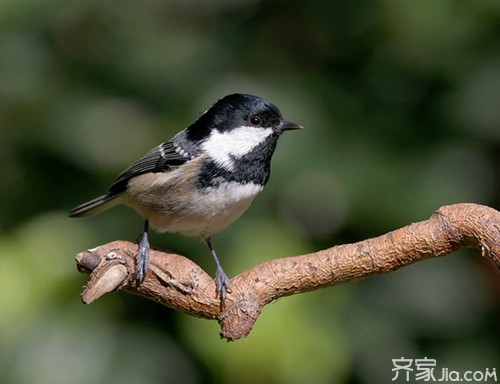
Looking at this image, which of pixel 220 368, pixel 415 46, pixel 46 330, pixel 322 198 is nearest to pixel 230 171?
pixel 322 198

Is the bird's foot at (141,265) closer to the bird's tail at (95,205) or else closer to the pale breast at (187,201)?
the pale breast at (187,201)

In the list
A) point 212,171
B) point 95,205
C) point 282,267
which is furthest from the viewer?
point 95,205

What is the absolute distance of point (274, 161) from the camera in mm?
2869

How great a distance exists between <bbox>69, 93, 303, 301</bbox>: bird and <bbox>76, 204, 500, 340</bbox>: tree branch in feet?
1.91

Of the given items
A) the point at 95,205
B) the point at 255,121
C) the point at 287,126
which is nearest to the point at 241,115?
the point at 255,121

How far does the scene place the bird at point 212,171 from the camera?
2504 mm

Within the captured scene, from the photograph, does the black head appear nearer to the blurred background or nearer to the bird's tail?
the blurred background

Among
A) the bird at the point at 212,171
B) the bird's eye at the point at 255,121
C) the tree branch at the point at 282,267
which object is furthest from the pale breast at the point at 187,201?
the tree branch at the point at 282,267

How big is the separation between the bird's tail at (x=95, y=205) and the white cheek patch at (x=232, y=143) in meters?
0.50

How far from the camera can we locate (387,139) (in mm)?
2975

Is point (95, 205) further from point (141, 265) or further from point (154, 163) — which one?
point (141, 265)

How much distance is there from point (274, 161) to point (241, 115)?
338 mm

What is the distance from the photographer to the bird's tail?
2.83 m

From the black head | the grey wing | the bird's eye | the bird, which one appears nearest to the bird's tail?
the grey wing
